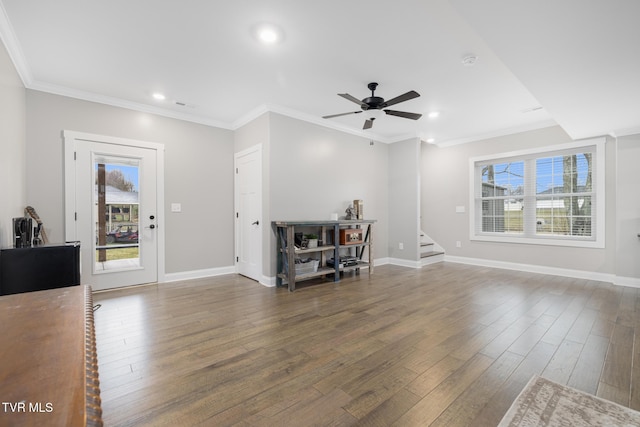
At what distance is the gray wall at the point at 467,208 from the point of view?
438 cm

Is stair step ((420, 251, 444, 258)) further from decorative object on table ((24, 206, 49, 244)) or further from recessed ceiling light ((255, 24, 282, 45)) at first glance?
decorative object on table ((24, 206, 49, 244))

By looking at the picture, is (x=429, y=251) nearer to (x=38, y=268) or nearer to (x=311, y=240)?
(x=311, y=240)

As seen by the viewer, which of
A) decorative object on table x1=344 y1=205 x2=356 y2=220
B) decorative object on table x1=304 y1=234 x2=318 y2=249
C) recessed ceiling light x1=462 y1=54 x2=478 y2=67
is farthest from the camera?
decorative object on table x1=344 y1=205 x2=356 y2=220

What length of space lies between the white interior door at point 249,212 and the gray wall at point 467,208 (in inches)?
156

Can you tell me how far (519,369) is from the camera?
6.46ft

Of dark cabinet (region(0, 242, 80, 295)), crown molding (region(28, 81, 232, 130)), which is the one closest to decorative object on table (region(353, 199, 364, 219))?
crown molding (region(28, 81, 232, 130))

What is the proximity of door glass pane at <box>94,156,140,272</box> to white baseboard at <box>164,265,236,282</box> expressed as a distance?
1.60ft

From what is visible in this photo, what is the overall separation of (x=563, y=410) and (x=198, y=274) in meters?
4.48

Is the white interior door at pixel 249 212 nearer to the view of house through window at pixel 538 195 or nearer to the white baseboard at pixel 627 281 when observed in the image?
the view of house through window at pixel 538 195

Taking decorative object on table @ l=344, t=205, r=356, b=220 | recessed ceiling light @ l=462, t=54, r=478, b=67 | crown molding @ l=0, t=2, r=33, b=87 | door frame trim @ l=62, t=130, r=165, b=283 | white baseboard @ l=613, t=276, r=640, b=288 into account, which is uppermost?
crown molding @ l=0, t=2, r=33, b=87

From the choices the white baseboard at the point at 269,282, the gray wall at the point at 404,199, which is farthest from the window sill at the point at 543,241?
the white baseboard at the point at 269,282

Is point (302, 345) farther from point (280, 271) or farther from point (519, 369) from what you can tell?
point (280, 271)

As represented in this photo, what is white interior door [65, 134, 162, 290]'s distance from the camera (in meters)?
3.70

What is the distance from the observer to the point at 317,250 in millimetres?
4250
